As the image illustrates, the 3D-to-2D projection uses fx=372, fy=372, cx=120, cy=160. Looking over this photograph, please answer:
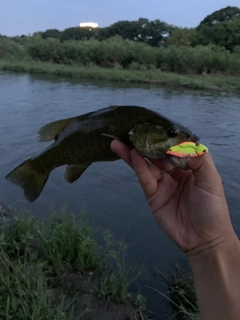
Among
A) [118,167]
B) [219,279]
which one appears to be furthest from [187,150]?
[118,167]

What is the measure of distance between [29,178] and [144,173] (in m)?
0.97

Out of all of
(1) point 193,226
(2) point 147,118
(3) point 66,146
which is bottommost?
(1) point 193,226

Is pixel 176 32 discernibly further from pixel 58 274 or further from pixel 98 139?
pixel 98 139

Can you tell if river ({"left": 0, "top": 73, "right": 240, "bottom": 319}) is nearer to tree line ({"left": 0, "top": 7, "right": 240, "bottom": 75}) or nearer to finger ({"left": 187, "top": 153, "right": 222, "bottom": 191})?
finger ({"left": 187, "top": 153, "right": 222, "bottom": 191})

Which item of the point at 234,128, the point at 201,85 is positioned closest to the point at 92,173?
the point at 234,128

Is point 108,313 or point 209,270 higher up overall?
point 209,270

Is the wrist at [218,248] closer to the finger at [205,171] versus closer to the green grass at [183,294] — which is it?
the finger at [205,171]

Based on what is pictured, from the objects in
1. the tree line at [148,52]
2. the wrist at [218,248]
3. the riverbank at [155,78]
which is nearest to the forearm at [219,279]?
the wrist at [218,248]

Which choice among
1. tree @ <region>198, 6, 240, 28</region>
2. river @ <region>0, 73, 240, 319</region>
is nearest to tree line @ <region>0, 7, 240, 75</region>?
tree @ <region>198, 6, 240, 28</region>

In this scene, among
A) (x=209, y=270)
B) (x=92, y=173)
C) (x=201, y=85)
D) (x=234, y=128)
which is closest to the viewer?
(x=209, y=270)

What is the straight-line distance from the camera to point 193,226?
194 centimetres

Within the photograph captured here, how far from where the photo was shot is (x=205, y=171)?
1723mm

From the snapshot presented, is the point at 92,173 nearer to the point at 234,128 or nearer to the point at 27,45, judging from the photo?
the point at 234,128

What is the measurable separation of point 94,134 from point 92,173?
7077 millimetres
